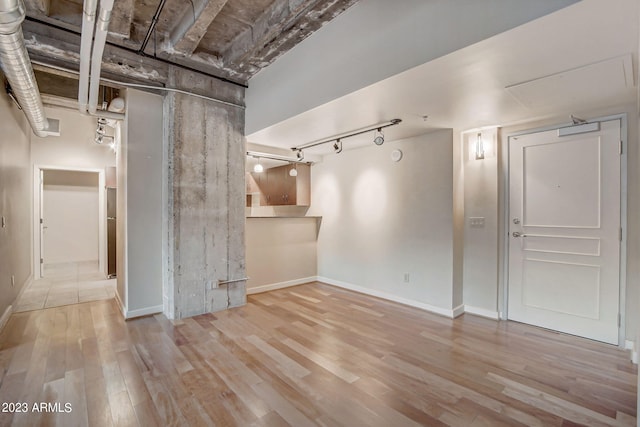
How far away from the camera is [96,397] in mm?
2098

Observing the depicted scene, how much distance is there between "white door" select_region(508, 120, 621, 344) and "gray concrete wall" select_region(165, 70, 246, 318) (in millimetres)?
3625

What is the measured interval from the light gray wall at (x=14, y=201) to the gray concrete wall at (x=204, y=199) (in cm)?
177

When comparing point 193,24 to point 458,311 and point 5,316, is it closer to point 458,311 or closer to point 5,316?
point 5,316

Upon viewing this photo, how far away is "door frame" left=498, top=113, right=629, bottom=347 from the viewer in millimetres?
2924

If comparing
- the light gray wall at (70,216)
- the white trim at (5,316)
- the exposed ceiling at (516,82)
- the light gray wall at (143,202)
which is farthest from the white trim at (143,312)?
the light gray wall at (70,216)

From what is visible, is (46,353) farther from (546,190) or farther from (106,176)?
(546,190)

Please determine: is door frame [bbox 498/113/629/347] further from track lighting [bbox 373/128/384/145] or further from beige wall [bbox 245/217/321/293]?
beige wall [bbox 245/217/321/293]

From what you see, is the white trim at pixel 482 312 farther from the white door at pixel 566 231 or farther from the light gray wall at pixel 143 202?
the light gray wall at pixel 143 202

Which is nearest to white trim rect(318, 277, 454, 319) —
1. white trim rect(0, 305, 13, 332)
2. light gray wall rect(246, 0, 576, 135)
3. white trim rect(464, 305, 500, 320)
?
white trim rect(464, 305, 500, 320)

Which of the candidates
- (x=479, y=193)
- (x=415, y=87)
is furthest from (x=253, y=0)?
(x=479, y=193)

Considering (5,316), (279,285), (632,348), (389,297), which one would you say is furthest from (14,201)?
(632,348)

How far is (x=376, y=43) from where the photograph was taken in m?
2.47

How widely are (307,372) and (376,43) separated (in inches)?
111

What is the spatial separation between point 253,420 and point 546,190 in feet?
12.5
